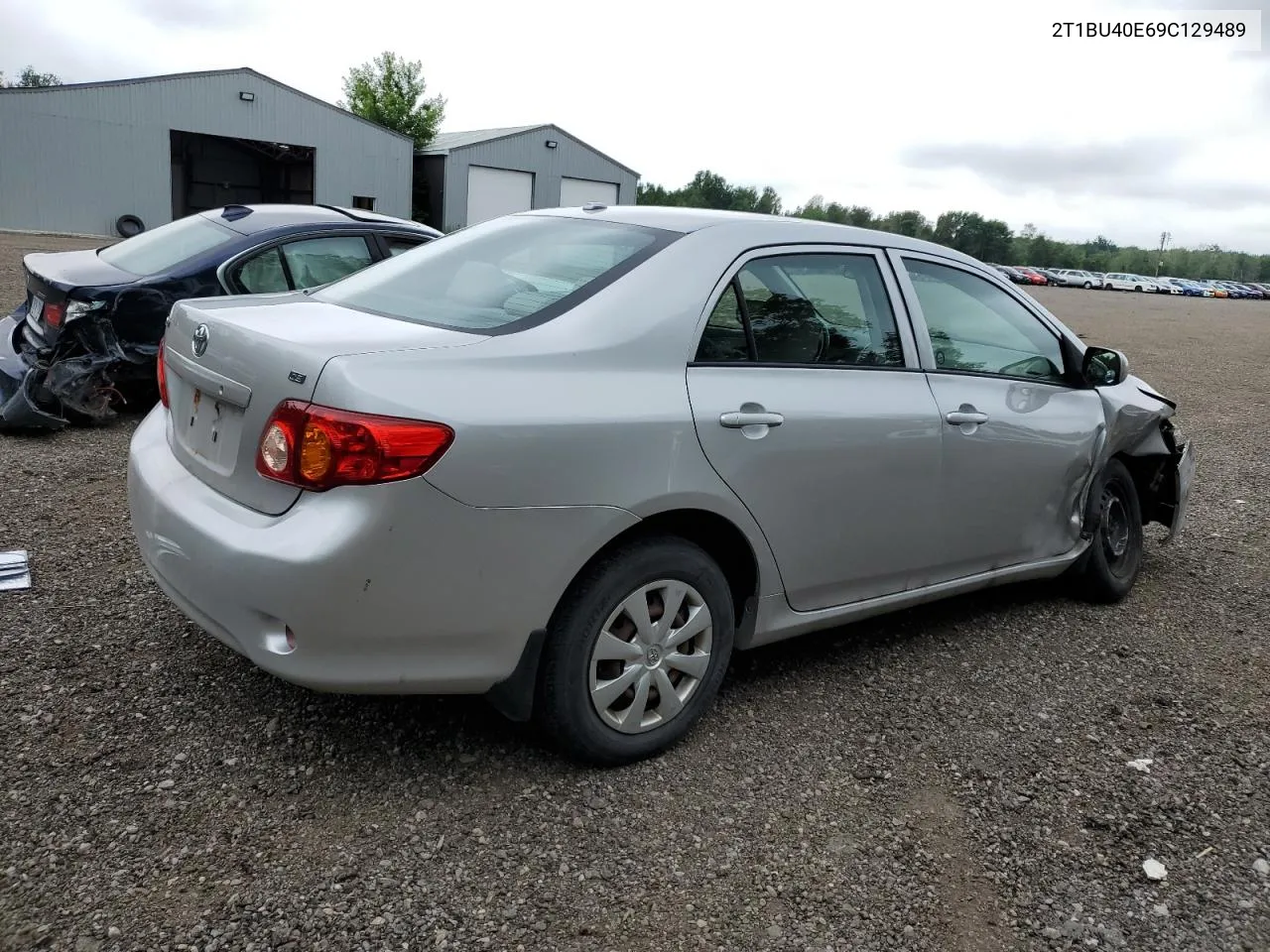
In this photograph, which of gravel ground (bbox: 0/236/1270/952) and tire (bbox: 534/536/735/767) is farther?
tire (bbox: 534/536/735/767)

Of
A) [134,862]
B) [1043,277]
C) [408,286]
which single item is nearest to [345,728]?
[134,862]

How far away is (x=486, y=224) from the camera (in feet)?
12.7

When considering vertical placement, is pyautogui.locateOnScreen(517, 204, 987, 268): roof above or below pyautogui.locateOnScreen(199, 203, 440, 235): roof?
above

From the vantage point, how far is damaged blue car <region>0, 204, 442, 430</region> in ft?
21.0

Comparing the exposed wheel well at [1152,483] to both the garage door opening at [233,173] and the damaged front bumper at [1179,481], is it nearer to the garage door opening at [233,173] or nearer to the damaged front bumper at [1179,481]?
the damaged front bumper at [1179,481]

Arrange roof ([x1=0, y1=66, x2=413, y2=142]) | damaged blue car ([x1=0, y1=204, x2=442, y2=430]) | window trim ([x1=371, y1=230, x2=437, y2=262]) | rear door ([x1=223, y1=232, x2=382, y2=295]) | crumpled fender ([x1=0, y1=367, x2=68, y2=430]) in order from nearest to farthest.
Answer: crumpled fender ([x1=0, y1=367, x2=68, y2=430]) → damaged blue car ([x1=0, y1=204, x2=442, y2=430]) → rear door ([x1=223, y1=232, x2=382, y2=295]) → window trim ([x1=371, y1=230, x2=437, y2=262]) → roof ([x1=0, y1=66, x2=413, y2=142])

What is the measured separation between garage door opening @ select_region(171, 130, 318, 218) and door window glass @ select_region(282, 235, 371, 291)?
107 ft

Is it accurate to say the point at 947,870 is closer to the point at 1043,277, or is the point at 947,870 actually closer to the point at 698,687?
the point at 698,687

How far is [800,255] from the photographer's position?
11.6 feet

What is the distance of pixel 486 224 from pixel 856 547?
1.77 metres

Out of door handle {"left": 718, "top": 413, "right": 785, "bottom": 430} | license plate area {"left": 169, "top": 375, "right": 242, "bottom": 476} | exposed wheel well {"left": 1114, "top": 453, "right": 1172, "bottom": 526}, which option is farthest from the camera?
exposed wheel well {"left": 1114, "top": 453, "right": 1172, "bottom": 526}

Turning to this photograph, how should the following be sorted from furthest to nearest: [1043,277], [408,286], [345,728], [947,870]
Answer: [1043,277] < [408,286] < [345,728] < [947,870]

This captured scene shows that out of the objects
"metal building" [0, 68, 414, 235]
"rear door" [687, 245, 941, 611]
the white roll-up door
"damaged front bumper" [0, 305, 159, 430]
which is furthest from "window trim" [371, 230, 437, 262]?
the white roll-up door

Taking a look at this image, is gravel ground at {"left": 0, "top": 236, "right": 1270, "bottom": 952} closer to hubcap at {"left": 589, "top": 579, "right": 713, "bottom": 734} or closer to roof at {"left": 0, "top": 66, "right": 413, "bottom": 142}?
hubcap at {"left": 589, "top": 579, "right": 713, "bottom": 734}
